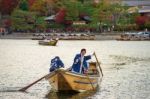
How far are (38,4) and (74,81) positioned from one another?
98935mm

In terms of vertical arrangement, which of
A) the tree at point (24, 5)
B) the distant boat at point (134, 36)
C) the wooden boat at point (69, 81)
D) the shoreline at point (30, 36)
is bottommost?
the shoreline at point (30, 36)

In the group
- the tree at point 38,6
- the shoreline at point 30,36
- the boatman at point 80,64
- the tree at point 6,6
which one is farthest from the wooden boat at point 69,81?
the tree at point 6,6

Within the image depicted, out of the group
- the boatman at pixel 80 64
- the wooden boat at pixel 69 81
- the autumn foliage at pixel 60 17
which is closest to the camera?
the wooden boat at pixel 69 81

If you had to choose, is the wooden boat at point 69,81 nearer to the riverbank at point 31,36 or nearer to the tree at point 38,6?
the riverbank at point 31,36

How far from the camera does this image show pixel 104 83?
113 feet

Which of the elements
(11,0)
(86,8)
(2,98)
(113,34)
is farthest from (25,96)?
(11,0)

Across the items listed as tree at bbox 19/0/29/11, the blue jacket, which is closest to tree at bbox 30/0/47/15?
tree at bbox 19/0/29/11

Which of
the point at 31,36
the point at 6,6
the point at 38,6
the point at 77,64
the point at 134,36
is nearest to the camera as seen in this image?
the point at 77,64

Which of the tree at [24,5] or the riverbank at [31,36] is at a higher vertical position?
the tree at [24,5]

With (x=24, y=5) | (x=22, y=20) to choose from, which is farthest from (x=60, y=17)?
(x=24, y=5)

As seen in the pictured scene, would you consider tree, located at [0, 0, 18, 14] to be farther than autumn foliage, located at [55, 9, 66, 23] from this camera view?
Yes

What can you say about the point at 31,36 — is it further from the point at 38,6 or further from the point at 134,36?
the point at 134,36

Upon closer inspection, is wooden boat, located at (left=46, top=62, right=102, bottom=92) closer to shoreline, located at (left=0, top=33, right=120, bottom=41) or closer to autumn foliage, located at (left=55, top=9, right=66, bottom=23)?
shoreline, located at (left=0, top=33, right=120, bottom=41)

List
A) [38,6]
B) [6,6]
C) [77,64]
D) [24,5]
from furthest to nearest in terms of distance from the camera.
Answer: [24,5], [6,6], [38,6], [77,64]
